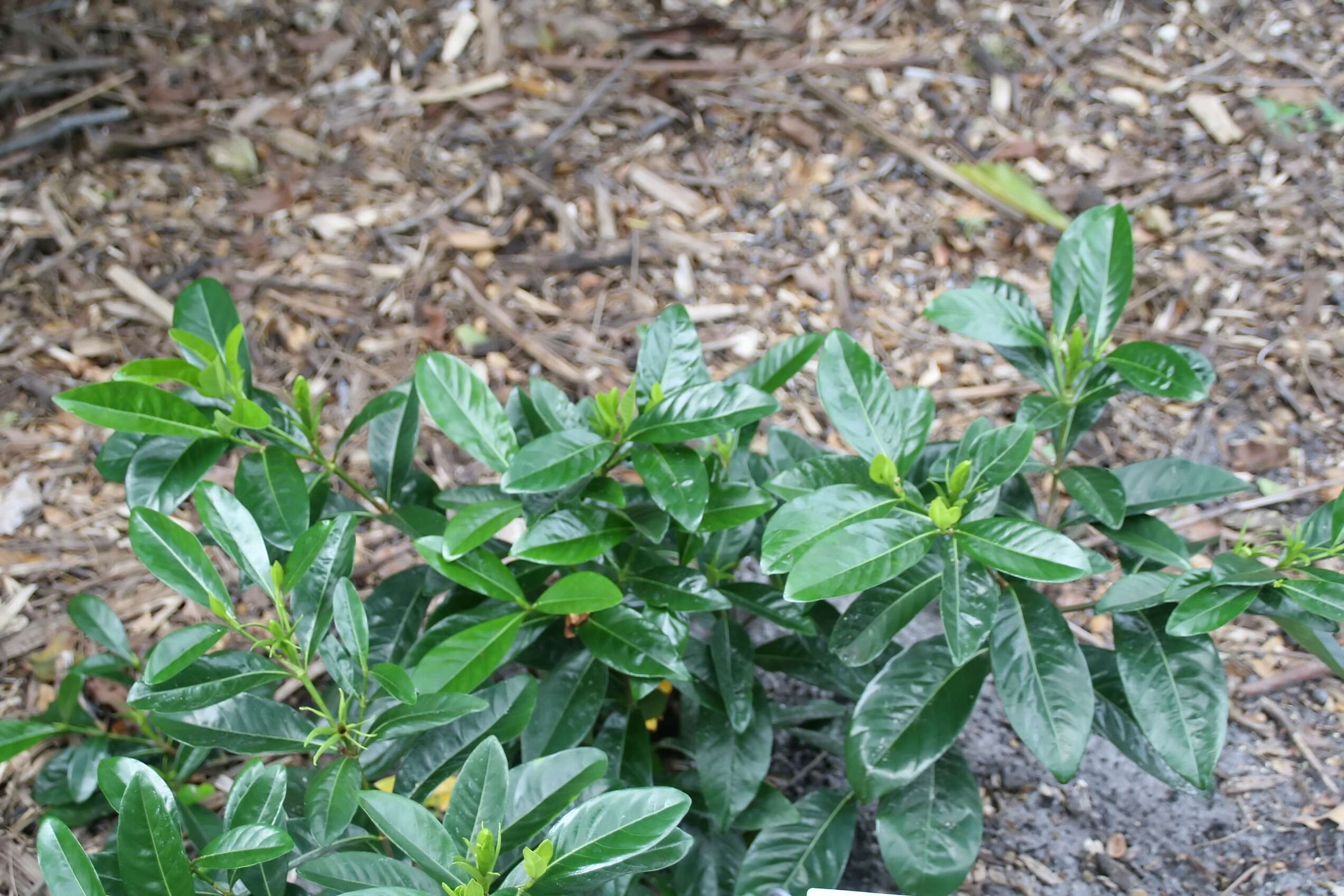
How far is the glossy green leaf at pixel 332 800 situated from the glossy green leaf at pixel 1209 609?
49.3 inches

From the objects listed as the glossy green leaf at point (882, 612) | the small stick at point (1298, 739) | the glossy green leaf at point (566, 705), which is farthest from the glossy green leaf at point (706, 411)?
the small stick at point (1298, 739)

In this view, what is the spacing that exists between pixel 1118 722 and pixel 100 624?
81.7 inches

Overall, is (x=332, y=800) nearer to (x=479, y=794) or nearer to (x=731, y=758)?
Result: (x=479, y=794)

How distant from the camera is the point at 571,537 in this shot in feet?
5.50

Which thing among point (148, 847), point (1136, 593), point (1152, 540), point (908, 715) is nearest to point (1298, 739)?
point (1152, 540)

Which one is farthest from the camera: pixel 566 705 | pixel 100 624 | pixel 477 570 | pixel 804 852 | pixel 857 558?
pixel 100 624

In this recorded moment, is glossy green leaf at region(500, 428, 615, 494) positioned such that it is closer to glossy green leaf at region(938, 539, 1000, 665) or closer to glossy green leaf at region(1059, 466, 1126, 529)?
glossy green leaf at region(938, 539, 1000, 665)

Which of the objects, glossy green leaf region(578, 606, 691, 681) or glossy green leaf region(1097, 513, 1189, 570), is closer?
glossy green leaf region(578, 606, 691, 681)

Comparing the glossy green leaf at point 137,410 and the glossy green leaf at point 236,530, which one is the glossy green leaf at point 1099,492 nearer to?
the glossy green leaf at point 236,530

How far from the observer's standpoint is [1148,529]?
1810mm

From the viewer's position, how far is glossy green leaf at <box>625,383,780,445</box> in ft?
5.40

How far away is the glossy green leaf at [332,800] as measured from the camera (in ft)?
4.84

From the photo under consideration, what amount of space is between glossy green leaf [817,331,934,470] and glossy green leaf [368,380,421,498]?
2.59 ft

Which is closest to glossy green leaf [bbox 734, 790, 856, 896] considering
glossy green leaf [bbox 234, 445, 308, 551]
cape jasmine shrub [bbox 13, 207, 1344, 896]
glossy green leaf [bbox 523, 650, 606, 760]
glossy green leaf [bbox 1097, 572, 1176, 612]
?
cape jasmine shrub [bbox 13, 207, 1344, 896]
